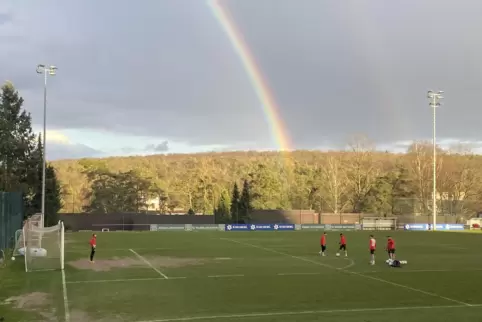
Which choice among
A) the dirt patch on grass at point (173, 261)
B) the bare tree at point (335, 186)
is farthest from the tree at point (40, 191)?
the bare tree at point (335, 186)

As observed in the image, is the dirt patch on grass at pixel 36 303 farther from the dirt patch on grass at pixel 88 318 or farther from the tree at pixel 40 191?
the tree at pixel 40 191

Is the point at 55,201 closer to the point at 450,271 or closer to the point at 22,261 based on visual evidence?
the point at 22,261

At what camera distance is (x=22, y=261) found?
3053 centimetres

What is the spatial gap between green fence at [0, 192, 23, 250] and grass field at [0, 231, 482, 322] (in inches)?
104

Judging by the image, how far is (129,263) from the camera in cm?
3097

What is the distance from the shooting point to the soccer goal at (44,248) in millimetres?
27298

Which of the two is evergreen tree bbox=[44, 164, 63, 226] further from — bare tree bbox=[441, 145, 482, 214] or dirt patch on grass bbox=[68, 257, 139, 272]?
bare tree bbox=[441, 145, 482, 214]

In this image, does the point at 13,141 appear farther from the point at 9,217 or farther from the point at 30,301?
the point at 30,301

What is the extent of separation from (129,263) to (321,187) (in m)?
94.5

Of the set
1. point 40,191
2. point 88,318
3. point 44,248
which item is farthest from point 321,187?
point 88,318

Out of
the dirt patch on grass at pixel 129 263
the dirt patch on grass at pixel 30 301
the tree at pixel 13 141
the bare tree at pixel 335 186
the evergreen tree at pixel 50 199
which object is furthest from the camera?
the bare tree at pixel 335 186

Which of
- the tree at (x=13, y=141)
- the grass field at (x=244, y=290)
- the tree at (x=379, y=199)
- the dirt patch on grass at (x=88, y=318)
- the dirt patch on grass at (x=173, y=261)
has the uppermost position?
the tree at (x=13, y=141)

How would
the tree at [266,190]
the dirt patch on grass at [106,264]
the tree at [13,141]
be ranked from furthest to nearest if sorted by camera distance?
the tree at [266,190] → the tree at [13,141] → the dirt patch on grass at [106,264]

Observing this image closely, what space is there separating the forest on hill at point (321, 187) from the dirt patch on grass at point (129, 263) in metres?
66.7
